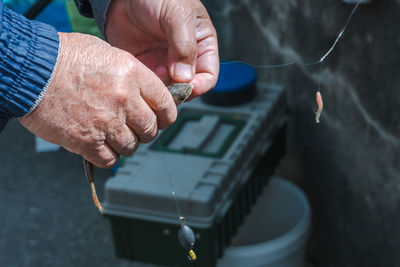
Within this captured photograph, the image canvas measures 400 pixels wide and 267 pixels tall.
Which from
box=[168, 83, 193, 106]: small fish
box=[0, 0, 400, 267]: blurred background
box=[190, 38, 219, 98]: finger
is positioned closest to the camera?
box=[168, 83, 193, 106]: small fish

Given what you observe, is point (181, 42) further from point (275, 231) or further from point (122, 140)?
point (275, 231)

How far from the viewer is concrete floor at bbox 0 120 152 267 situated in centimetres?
330

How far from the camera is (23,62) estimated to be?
1.42 m

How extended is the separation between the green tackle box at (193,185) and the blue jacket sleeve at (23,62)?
0.98 meters

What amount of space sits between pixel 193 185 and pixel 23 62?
3.63 ft

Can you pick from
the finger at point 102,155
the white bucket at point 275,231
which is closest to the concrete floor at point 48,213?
the white bucket at point 275,231

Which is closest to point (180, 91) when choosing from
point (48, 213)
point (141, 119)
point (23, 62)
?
point (141, 119)

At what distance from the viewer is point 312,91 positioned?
9.55 ft

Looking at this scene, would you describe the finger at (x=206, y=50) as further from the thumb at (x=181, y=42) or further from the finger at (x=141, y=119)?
the finger at (x=141, y=119)

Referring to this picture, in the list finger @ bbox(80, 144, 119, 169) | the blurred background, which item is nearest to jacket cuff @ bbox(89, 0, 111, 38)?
finger @ bbox(80, 144, 119, 169)

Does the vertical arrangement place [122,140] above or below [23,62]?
below

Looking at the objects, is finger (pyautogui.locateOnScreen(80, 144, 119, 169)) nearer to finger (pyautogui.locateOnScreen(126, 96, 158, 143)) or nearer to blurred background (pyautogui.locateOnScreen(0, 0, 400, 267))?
finger (pyautogui.locateOnScreen(126, 96, 158, 143))

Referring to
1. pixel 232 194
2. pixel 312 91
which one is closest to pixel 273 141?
pixel 312 91

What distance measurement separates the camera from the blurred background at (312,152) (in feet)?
7.45
